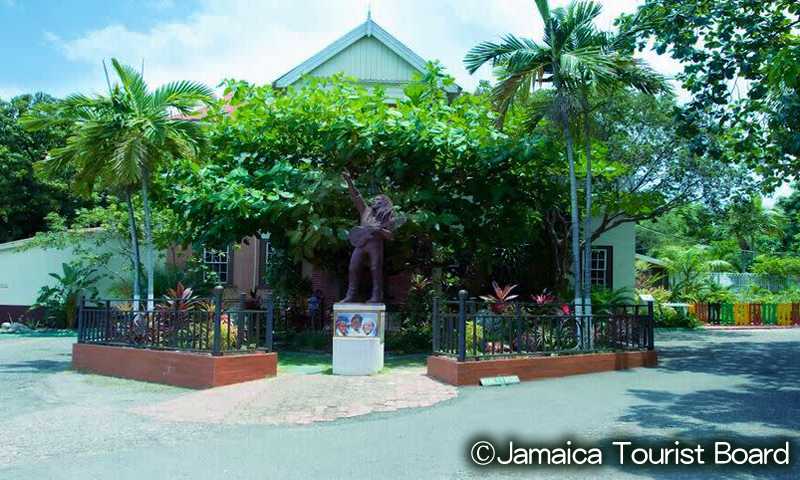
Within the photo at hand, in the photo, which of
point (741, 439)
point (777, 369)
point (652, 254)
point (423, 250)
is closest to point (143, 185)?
point (423, 250)

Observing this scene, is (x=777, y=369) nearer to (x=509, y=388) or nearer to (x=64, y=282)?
(x=509, y=388)

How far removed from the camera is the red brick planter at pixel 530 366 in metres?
10.7

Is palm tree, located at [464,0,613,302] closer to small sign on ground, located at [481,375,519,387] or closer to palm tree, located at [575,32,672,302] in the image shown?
palm tree, located at [575,32,672,302]

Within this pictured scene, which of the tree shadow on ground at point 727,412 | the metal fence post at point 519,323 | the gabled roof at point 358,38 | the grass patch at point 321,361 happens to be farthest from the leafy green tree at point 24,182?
the tree shadow on ground at point 727,412

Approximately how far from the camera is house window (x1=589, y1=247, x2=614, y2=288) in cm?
2292

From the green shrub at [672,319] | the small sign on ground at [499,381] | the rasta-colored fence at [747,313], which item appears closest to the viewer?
the small sign on ground at [499,381]

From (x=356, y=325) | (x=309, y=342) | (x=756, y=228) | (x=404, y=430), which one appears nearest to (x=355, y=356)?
(x=356, y=325)

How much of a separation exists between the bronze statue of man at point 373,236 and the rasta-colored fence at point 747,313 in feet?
53.6

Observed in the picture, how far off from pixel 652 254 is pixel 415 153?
3010 cm

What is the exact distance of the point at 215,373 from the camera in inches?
422

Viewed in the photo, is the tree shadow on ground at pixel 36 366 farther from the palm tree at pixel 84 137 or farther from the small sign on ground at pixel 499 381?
the small sign on ground at pixel 499 381

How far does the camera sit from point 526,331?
11.8 m

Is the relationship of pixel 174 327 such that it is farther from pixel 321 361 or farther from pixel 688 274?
pixel 688 274

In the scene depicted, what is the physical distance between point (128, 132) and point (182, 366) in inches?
205
